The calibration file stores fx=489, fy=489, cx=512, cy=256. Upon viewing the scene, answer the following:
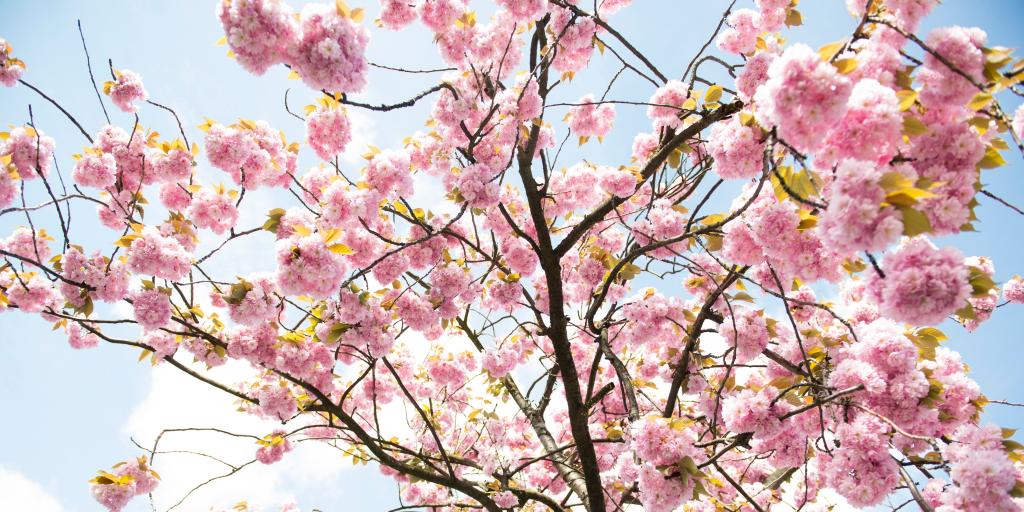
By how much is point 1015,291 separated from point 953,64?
5.64 metres

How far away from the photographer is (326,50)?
2.43 m

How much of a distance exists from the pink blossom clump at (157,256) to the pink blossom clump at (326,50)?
6.29ft

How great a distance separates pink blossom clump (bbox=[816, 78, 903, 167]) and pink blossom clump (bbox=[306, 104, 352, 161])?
121 inches

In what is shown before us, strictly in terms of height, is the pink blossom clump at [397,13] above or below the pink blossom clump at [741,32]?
below

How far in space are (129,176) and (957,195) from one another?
5.62 m

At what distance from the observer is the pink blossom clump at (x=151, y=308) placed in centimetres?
354

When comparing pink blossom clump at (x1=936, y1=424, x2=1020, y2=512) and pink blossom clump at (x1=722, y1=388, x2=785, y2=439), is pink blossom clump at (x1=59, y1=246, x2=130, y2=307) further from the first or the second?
pink blossom clump at (x1=936, y1=424, x2=1020, y2=512)

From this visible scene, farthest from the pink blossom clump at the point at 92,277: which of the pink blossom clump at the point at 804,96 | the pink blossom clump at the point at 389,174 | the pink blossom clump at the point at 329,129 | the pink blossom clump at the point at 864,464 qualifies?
the pink blossom clump at the point at 864,464

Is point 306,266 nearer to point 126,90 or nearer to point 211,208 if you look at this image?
point 211,208

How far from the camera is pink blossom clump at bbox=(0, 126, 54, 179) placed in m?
3.66

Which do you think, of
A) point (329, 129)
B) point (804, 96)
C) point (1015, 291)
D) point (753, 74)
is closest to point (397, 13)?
point (329, 129)

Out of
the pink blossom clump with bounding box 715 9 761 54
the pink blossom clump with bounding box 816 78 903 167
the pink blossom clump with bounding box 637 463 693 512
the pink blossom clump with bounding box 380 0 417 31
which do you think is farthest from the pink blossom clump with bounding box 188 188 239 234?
the pink blossom clump with bounding box 715 9 761 54

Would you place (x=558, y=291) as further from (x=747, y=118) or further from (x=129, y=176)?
(x=129, y=176)

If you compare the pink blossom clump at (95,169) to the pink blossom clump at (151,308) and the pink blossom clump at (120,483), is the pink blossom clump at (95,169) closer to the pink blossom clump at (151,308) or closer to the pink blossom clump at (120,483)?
the pink blossom clump at (151,308)
